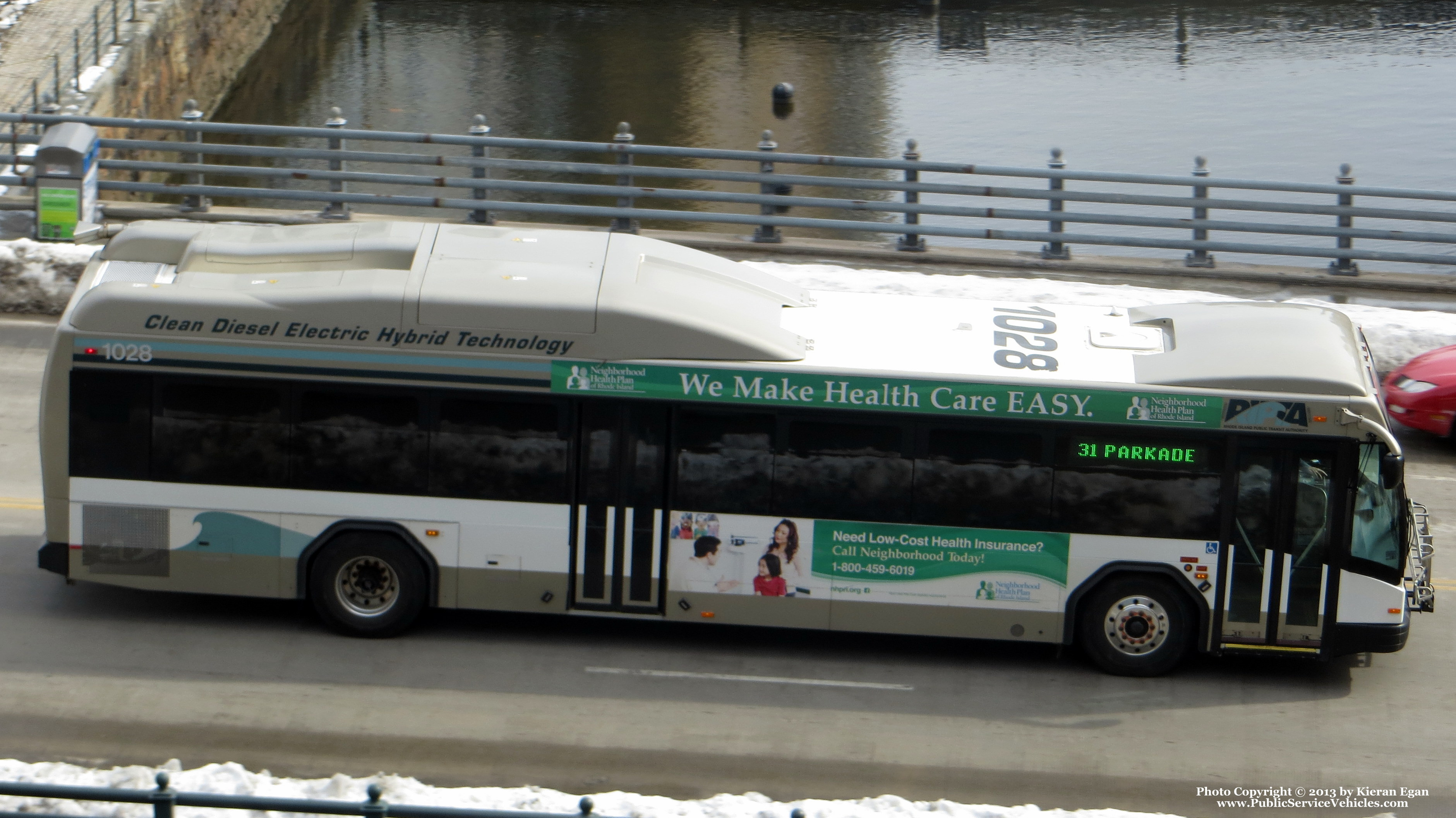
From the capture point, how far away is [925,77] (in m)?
44.7

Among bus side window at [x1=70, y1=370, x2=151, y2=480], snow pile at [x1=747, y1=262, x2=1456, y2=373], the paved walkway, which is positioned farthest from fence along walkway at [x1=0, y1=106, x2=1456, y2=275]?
bus side window at [x1=70, y1=370, x2=151, y2=480]

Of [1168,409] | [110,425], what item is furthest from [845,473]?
[110,425]

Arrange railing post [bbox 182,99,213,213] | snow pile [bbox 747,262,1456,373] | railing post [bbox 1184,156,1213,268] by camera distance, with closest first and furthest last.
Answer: snow pile [bbox 747,262,1456,373], railing post [bbox 1184,156,1213,268], railing post [bbox 182,99,213,213]

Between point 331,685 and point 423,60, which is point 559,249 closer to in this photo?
point 331,685

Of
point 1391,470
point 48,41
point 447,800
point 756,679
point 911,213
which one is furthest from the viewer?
point 48,41

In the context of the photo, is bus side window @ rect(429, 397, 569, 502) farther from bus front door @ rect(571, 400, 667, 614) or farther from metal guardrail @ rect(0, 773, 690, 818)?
metal guardrail @ rect(0, 773, 690, 818)

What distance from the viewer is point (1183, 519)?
10.4 metres

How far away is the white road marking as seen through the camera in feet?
34.9

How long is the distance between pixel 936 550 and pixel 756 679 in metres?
1.49

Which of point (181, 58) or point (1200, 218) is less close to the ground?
→ point (181, 58)

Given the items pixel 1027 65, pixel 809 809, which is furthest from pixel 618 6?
pixel 809 809

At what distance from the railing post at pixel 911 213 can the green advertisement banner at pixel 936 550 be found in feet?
31.4

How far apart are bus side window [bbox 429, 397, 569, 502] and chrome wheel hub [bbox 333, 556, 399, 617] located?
2.36 ft

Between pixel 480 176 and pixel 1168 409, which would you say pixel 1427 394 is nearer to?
pixel 1168 409
